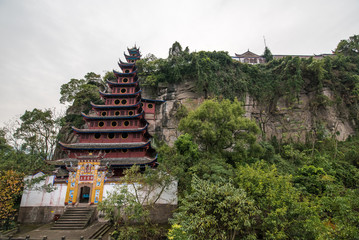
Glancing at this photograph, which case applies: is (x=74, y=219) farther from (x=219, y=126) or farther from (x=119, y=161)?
(x=219, y=126)

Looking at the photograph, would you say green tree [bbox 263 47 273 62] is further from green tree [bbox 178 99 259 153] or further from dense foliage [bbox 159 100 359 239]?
green tree [bbox 178 99 259 153]

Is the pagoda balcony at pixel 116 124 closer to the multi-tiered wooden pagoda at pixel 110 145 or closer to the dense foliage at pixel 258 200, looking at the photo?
the multi-tiered wooden pagoda at pixel 110 145

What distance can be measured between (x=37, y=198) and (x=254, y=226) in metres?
15.0

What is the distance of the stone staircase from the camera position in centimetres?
1209

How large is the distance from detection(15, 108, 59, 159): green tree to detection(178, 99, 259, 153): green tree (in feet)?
61.9

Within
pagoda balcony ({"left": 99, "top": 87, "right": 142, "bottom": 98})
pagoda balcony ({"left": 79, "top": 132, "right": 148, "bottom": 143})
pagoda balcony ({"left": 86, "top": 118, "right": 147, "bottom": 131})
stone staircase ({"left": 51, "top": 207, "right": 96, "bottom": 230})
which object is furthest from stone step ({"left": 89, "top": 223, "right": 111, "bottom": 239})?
pagoda balcony ({"left": 99, "top": 87, "right": 142, "bottom": 98})

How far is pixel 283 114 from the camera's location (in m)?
Answer: 25.5

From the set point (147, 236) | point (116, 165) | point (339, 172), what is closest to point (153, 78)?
point (116, 165)

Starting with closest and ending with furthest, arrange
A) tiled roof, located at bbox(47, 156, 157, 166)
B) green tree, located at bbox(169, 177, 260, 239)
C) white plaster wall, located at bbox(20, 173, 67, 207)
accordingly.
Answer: green tree, located at bbox(169, 177, 260, 239)
white plaster wall, located at bbox(20, 173, 67, 207)
tiled roof, located at bbox(47, 156, 157, 166)

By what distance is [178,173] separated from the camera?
12.5 meters

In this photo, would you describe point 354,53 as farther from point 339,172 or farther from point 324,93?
point 339,172

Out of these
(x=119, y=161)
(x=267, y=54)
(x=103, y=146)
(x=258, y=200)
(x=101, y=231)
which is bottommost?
(x=101, y=231)

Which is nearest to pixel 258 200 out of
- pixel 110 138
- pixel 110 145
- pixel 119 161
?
pixel 119 161

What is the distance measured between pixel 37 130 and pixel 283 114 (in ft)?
107
